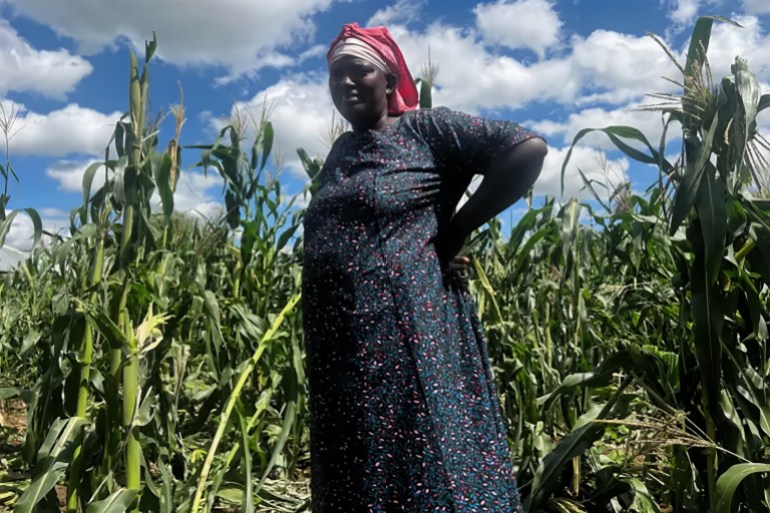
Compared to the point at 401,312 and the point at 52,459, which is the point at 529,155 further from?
the point at 52,459

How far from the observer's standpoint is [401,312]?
56.8 inches

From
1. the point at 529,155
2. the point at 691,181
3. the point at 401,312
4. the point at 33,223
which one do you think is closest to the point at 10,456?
the point at 33,223

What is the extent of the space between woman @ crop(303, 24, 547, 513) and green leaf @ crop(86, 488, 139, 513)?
1.87 feet

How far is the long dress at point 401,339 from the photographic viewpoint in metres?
1.41

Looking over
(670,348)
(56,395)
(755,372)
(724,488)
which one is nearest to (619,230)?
(670,348)

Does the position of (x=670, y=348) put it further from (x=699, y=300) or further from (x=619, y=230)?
(x=699, y=300)

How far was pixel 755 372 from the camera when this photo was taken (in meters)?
1.84

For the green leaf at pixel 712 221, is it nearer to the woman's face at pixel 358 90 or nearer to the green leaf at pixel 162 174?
the woman's face at pixel 358 90

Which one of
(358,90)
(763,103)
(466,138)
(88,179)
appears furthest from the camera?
(88,179)

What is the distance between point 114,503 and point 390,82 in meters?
1.34

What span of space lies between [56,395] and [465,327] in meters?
1.40

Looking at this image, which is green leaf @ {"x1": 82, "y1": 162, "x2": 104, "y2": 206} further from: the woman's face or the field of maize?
the woman's face


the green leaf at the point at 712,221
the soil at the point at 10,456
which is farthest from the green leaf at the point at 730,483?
the soil at the point at 10,456

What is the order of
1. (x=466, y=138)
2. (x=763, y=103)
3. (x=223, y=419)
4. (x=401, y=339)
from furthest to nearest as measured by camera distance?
1. (x=223, y=419)
2. (x=763, y=103)
3. (x=466, y=138)
4. (x=401, y=339)
